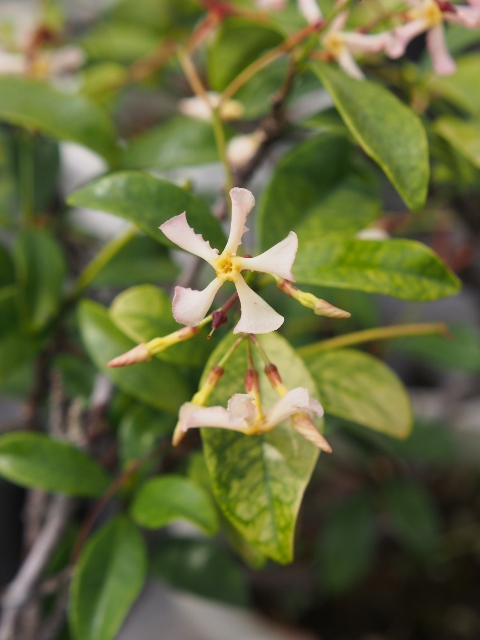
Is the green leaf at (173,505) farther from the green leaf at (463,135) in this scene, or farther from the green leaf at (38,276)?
the green leaf at (463,135)

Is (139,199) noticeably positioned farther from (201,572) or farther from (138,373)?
(201,572)

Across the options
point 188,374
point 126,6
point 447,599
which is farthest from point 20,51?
point 447,599

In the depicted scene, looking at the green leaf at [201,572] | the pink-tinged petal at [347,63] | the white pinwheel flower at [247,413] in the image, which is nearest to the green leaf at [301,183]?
the pink-tinged petal at [347,63]

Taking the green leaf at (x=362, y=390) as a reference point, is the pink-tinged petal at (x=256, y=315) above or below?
above

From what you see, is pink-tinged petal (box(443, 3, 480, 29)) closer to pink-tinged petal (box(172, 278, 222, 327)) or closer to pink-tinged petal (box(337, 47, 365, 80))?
pink-tinged petal (box(337, 47, 365, 80))

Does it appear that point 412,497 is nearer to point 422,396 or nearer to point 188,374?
point 422,396

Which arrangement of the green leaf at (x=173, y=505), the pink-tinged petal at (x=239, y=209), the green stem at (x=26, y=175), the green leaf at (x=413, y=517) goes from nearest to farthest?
1. the pink-tinged petal at (x=239, y=209)
2. the green leaf at (x=173, y=505)
3. the green stem at (x=26, y=175)
4. the green leaf at (x=413, y=517)

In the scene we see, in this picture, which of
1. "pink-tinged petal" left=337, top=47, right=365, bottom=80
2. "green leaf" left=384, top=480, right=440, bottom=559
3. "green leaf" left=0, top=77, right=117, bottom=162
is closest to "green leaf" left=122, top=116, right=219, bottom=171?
"green leaf" left=0, top=77, right=117, bottom=162
